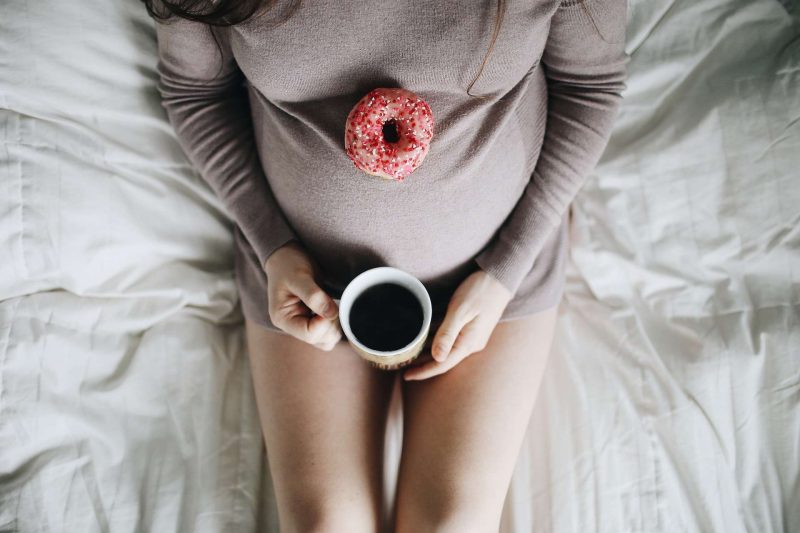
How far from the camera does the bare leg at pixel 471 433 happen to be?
0.81 meters

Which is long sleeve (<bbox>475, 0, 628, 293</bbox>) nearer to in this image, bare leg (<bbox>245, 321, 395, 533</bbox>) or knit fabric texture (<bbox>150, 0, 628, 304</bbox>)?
knit fabric texture (<bbox>150, 0, 628, 304</bbox>)

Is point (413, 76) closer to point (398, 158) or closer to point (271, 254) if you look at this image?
point (398, 158)

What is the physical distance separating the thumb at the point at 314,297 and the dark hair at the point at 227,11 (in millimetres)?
343

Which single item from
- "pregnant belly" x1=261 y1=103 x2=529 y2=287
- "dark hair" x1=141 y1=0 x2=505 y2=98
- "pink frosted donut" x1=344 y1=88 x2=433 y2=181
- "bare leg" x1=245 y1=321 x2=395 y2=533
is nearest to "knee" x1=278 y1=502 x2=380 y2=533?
"bare leg" x1=245 y1=321 x2=395 y2=533

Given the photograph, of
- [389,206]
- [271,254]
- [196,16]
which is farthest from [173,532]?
[196,16]

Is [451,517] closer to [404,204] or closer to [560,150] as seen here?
[404,204]

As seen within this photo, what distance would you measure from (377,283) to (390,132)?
0.20 meters

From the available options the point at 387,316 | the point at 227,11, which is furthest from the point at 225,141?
the point at 387,316

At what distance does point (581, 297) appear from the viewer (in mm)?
1062

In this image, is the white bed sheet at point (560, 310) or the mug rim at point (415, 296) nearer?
the mug rim at point (415, 296)

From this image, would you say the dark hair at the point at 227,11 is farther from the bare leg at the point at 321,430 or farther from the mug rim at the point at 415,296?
the bare leg at the point at 321,430

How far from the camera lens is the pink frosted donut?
0.71 metres

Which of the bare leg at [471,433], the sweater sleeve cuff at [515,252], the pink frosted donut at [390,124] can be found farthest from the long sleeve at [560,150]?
the pink frosted donut at [390,124]

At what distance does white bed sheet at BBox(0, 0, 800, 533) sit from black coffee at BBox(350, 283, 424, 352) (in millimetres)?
240
